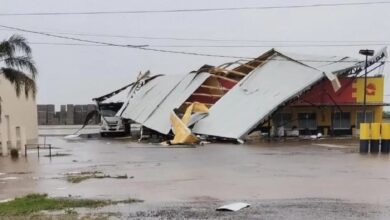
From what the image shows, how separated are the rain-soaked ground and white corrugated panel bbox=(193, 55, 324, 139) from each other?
12.9 meters

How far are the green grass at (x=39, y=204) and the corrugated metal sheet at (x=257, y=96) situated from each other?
80.0ft

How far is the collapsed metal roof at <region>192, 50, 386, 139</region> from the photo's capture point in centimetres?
3759

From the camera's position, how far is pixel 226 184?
14.9 m

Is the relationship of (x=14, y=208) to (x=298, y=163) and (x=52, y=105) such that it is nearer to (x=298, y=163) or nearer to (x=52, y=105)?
(x=298, y=163)

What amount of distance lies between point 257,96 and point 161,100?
370 inches

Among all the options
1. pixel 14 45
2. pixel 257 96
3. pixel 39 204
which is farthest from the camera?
pixel 257 96

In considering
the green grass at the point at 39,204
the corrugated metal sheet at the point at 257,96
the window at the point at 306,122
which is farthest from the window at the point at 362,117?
the green grass at the point at 39,204

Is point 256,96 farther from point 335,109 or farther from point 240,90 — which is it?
point 335,109

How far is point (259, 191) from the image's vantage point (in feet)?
44.2

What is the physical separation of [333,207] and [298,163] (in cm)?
1009

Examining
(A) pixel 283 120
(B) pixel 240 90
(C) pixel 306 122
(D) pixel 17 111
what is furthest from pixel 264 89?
(D) pixel 17 111

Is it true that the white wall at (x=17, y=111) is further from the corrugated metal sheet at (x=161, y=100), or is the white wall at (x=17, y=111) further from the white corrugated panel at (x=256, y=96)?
the white corrugated panel at (x=256, y=96)

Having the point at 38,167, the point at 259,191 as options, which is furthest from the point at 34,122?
the point at 259,191

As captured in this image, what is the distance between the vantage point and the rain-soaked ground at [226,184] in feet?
35.4
